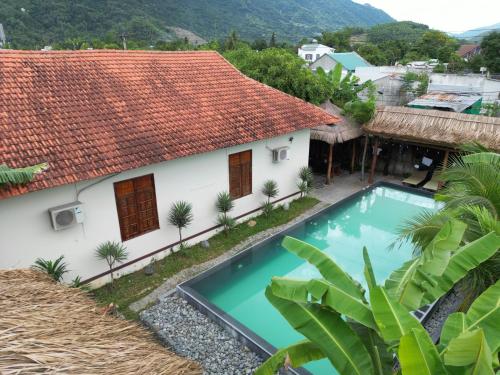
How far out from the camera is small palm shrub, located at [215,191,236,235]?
445 inches

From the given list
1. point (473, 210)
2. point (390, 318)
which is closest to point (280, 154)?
point (473, 210)

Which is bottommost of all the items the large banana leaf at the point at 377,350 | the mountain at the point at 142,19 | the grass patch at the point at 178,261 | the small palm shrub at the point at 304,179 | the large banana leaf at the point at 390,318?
the grass patch at the point at 178,261

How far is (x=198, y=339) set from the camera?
290 inches

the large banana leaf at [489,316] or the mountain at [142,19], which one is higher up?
the mountain at [142,19]

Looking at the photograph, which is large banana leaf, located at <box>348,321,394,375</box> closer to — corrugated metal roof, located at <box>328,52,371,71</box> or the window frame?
the window frame

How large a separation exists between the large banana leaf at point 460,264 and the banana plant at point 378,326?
0.01 m

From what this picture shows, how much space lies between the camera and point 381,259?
11.0 m

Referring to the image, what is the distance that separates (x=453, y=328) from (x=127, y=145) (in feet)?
Answer: 25.6

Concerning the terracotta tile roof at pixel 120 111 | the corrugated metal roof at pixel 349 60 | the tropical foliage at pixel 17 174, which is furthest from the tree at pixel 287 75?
the corrugated metal roof at pixel 349 60

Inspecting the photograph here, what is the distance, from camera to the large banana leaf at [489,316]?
335 cm

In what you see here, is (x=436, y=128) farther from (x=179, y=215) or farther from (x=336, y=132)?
(x=179, y=215)

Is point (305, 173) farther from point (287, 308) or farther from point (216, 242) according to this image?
point (287, 308)

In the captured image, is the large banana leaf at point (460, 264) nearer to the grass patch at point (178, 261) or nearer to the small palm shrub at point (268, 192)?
the grass patch at point (178, 261)

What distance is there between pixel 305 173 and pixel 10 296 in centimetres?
1143
